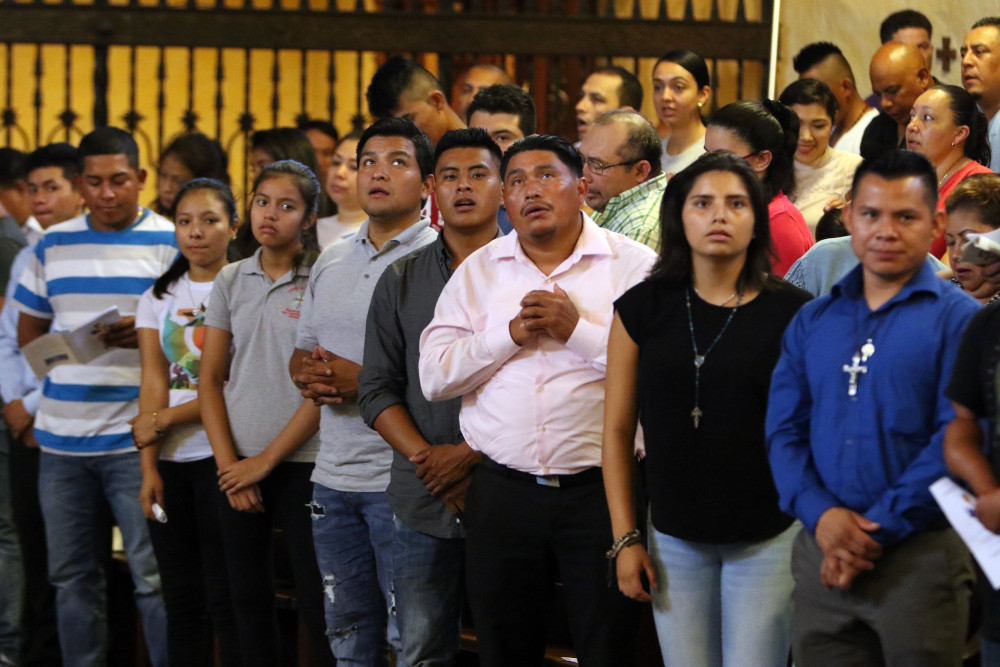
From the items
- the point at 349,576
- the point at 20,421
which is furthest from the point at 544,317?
the point at 20,421

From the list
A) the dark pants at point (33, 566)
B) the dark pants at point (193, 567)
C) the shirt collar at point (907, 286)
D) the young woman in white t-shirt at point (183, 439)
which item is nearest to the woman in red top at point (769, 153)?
the shirt collar at point (907, 286)

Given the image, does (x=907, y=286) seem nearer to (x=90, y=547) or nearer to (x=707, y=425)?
(x=707, y=425)

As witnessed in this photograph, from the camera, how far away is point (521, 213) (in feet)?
8.96

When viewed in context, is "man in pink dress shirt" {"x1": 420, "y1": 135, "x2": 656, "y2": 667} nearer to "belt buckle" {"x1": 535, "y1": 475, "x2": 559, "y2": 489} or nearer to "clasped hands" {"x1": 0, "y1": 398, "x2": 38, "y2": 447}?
"belt buckle" {"x1": 535, "y1": 475, "x2": 559, "y2": 489}

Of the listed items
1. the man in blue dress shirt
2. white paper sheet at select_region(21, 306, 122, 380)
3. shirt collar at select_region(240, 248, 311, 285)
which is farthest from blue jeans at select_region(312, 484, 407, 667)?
the man in blue dress shirt

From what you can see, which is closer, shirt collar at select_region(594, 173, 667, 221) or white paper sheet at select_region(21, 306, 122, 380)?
shirt collar at select_region(594, 173, 667, 221)

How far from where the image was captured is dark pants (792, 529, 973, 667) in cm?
205

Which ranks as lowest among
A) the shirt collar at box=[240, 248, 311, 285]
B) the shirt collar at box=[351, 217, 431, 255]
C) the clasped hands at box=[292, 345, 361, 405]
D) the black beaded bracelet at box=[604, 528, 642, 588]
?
the black beaded bracelet at box=[604, 528, 642, 588]

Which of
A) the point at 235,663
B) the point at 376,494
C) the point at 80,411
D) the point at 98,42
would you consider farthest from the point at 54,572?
the point at 98,42

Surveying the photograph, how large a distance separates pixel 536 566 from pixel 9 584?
2.52m

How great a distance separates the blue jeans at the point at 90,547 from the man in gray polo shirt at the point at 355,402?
35.4 inches

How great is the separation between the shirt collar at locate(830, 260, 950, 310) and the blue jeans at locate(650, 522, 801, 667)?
A: 44 centimetres

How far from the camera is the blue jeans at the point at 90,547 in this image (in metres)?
3.90

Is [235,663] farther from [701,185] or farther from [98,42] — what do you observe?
[98,42]
